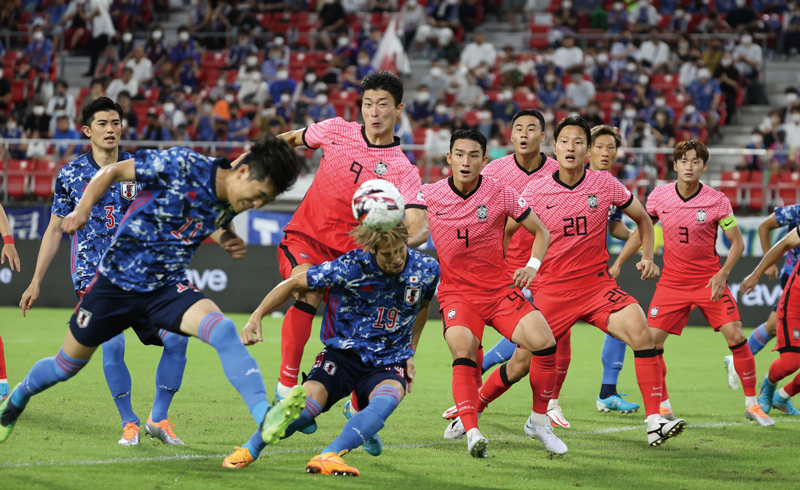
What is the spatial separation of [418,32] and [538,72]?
146 inches

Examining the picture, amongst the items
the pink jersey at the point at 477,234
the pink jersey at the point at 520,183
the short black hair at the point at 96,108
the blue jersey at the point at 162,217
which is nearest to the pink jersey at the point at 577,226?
the pink jersey at the point at 520,183

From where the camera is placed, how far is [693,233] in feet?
26.9

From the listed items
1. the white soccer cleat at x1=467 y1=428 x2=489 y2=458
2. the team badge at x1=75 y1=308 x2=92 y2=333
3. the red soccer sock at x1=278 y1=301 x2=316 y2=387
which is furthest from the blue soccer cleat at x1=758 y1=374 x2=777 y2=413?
the team badge at x1=75 y1=308 x2=92 y2=333

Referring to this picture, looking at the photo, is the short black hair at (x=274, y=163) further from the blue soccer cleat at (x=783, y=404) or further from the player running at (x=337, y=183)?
the blue soccer cleat at (x=783, y=404)

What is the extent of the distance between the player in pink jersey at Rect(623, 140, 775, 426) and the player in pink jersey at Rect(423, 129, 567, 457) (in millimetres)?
2107

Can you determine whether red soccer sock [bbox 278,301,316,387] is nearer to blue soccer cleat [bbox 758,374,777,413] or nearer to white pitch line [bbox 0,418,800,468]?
white pitch line [bbox 0,418,800,468]

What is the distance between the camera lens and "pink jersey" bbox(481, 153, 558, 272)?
7.68 m

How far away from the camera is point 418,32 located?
2328 cm

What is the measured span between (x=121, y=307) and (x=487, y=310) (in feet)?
8.69

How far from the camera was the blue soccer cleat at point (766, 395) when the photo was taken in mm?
8086

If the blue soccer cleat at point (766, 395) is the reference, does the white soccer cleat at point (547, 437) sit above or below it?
above

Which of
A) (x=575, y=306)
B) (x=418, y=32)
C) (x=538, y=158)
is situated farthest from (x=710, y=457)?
(x=418, y=32)

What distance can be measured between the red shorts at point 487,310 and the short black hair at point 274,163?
2016 mm

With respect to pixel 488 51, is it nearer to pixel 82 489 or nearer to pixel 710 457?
pixel 710 457
